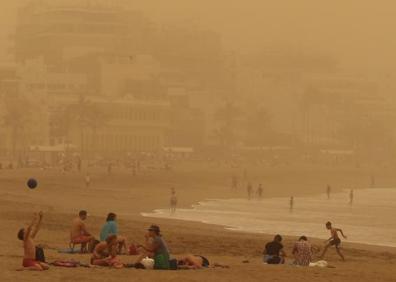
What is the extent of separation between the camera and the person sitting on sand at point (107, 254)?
2081cm

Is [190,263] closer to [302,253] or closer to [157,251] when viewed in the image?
[157,251]

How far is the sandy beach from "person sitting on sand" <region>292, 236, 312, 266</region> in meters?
0.36

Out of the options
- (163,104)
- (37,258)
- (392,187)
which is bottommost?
(37,258)

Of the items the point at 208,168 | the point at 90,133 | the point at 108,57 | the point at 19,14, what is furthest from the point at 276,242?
the point at 19,14

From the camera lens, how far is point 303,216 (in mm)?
51844

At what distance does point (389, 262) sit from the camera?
28.0m

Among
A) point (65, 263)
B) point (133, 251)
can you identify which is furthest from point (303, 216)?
point (65, 263)

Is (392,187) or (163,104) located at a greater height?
(163,104)

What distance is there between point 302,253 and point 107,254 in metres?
A: 4.64

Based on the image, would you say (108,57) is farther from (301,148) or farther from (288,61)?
(288,61)

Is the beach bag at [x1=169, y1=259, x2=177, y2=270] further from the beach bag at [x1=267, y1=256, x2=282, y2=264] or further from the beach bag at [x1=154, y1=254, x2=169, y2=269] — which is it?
the beach bag at [x1=267, y1=256, x2=282, y2=264]

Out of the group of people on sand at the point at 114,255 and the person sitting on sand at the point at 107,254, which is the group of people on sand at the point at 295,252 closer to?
the group of people on sand at the point at 114,255

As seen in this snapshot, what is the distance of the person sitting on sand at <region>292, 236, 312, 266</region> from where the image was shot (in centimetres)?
2319

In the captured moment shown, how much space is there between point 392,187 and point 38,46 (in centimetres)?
7116
